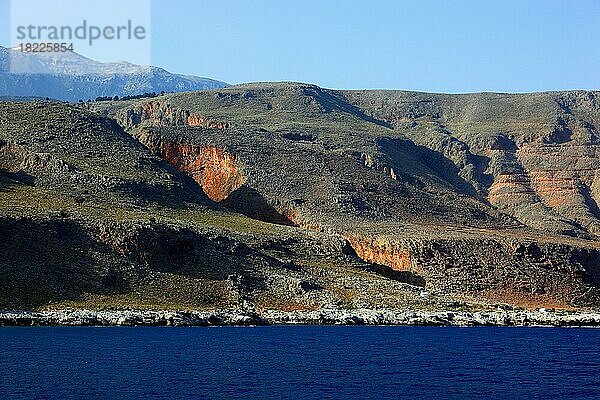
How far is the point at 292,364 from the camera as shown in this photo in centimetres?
5594

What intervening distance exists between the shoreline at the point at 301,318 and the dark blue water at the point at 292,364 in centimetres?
183

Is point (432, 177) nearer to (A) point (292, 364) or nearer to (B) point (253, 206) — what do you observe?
(B) point (253, 206)

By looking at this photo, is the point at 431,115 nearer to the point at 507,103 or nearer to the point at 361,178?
the point at 507,103

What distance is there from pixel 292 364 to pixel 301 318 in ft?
71.0

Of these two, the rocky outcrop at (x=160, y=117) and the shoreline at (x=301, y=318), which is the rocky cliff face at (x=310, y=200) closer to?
the rocky outcrop at (x=160, y=117)

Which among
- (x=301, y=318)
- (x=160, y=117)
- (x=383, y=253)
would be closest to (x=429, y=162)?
(x=160, y=117)

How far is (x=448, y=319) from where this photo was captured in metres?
81.0

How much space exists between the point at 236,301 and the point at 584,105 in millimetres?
123498

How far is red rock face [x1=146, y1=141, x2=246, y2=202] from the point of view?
4683 inches

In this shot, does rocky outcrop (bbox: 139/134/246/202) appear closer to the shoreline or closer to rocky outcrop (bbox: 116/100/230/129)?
rocky outcrop (bbox: 116/100/230/129)

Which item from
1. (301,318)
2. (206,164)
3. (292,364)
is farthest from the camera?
(206,164)

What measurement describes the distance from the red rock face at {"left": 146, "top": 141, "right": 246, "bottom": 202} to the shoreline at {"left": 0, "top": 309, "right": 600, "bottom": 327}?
40.5 m

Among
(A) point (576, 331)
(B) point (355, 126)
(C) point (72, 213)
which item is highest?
(B) point (355, 126)

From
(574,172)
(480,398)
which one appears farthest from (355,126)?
(480,398)
